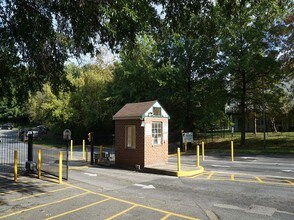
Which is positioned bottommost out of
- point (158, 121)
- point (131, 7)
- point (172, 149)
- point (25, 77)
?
point (172, 149)

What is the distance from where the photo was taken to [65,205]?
9.06 m

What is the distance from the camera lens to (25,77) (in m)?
11.7

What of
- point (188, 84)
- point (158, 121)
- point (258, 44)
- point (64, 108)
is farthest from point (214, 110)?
point (64, 108)

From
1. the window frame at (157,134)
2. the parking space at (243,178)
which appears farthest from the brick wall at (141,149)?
the parking space at (243,178)

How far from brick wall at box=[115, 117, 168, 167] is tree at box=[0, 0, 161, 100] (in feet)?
20.0

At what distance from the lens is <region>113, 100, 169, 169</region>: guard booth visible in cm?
1644

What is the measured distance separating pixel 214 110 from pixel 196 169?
14.2 metres

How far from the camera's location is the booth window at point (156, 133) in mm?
17109

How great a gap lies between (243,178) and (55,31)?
30.7ft

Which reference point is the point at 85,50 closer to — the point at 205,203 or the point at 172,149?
the point at 205,203

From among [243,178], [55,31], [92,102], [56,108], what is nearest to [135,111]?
[243,178]

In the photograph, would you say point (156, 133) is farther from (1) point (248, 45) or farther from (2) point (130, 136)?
(1) point (248, 45)

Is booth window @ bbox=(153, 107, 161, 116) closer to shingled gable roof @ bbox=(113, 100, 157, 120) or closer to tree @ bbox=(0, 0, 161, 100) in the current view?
shingled gable roof @ bbox=(113, 100, 157, 120)

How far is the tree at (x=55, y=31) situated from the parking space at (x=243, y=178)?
731 centimetres
